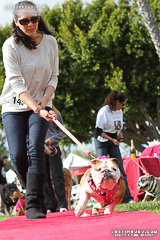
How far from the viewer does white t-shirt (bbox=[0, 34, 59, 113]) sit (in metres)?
3.33

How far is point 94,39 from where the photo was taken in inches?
591

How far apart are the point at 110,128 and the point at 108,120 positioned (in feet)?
0.54

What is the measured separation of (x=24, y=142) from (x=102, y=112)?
2.90 meters

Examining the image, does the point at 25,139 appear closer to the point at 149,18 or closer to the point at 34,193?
the point at 34,193

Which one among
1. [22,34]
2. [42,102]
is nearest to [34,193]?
[42,102]

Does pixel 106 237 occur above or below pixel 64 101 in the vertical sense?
below

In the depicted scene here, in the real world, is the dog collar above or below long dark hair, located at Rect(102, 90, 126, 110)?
below

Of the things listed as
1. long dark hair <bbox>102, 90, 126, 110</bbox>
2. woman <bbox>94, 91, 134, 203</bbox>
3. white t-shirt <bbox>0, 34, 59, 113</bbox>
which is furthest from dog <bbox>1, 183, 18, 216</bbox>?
white t-shirt <bbox>0, 34, 59, 113</bbox>

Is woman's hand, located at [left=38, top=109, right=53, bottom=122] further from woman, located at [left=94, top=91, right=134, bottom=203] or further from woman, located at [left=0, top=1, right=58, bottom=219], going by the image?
woman, located at [left=94, top=91, right=134, bottom=203]

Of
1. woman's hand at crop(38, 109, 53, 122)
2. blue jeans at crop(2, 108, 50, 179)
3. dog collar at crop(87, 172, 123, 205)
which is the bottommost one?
dog collar at crop(87, 172, 123, 205)

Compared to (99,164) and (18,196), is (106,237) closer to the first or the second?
(99,164)

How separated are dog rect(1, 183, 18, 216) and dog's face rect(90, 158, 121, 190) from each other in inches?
197

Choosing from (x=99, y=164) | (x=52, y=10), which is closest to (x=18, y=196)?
(x=99, y=164)

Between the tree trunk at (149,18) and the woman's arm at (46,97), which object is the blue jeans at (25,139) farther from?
the tree trunk at (149,18)
